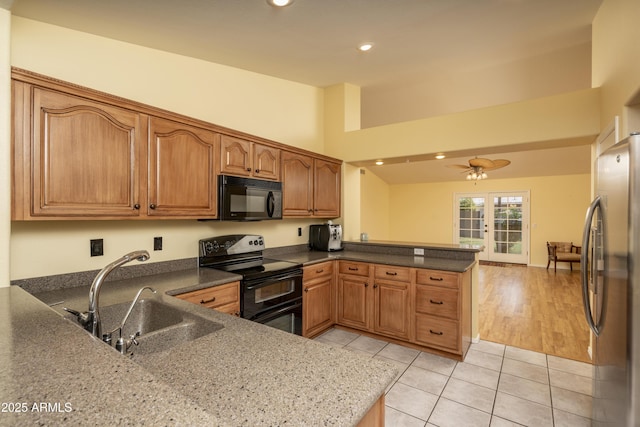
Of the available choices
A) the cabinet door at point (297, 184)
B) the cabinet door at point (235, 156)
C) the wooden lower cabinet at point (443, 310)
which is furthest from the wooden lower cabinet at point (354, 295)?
the cabinet door at point (235, 156)

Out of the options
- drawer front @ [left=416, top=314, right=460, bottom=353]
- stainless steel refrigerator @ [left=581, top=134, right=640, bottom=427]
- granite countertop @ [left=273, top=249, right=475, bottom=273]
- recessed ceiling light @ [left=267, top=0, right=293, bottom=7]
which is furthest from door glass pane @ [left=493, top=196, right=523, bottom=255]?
recessed ceiling light @ [left=267, top=0, right=293, bottom=7]

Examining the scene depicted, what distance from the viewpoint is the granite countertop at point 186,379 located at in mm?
589

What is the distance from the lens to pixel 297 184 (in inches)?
129

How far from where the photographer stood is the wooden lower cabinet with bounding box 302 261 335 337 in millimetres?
2990

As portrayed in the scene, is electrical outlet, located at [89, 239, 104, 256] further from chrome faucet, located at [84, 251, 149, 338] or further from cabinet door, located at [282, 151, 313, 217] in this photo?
cabinet door, located at [282, 151, 313, 217]

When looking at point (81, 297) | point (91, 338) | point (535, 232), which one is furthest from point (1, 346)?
point (535, 232)

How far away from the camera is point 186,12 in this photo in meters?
2.02

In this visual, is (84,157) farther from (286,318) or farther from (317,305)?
(317,305)

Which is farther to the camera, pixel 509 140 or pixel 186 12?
pixel 509 140

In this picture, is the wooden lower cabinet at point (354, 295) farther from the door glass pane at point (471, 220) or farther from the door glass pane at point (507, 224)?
the door glass pane at point (507, 224)

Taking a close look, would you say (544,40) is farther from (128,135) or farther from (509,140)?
(128,135)

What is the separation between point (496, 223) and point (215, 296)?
25.6 ft

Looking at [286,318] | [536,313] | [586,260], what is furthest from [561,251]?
[286,318]

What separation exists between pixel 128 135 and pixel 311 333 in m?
2.36
